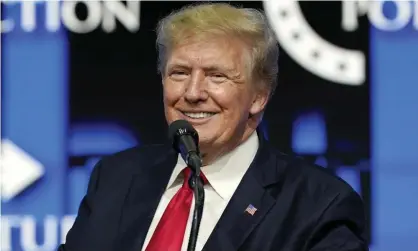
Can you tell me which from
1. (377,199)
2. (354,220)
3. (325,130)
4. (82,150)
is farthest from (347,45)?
(354,220)

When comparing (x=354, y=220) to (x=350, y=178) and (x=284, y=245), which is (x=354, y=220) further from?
(x=350, y=178)

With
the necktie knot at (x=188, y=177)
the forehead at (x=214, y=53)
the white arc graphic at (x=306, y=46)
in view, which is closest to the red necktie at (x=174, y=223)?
the necktie knot at (x=188, y=177)

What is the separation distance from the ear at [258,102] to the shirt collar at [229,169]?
57 millimetres

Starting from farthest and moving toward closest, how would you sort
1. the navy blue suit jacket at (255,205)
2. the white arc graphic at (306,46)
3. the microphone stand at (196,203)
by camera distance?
the white arc graphic at (306,46) < the navy blue suit jacket at (255,205) < the microphone stand at (196,203)

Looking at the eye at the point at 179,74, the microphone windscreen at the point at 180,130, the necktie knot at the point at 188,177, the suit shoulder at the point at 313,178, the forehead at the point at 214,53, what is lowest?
the necktie knot at the point at 188,177

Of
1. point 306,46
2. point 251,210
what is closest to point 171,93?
point 251,210

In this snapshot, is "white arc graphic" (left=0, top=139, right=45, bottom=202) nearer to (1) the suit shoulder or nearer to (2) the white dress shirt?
(2) the white dress shirt

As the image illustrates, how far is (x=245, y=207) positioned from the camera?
5.16 feet

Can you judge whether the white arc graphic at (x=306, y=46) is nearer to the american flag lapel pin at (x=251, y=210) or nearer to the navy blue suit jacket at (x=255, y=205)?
the navy blue suit jacket at (x=255, y=205)

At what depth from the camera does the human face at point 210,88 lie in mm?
1572

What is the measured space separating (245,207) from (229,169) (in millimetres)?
105

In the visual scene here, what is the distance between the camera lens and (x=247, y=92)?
1617mm

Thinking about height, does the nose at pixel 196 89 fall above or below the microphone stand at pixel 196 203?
above

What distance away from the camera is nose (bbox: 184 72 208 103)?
1563 mm
